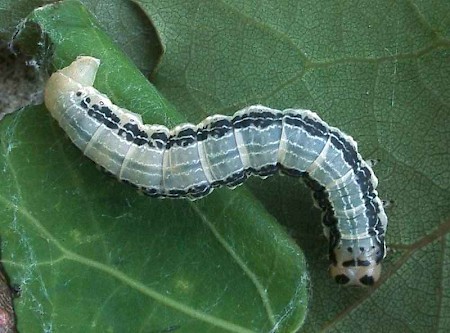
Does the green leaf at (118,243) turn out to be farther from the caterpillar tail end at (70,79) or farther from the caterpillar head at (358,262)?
the caterpillar head at (358,262)

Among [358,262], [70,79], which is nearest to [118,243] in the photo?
[70,79]

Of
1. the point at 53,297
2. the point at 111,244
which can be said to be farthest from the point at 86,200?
the point at 53,297

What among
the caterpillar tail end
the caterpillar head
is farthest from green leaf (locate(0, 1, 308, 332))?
the caterpillar head

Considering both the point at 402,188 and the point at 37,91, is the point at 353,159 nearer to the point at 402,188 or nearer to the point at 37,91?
the point at 402,188

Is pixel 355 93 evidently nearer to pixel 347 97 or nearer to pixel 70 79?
pixel 347 97

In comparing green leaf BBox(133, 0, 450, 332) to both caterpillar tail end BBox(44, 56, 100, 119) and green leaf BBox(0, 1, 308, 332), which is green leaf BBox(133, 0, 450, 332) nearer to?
green leaf BBox(0, 1, 308, 332)
